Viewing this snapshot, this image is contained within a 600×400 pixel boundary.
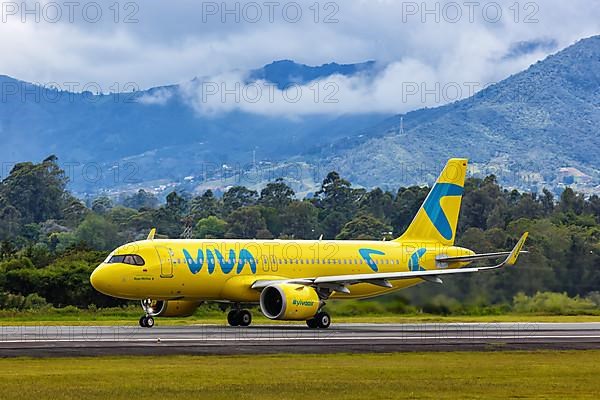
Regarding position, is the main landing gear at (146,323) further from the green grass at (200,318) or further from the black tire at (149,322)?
the green grass at (200,318)

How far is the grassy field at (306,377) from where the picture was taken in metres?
25.6

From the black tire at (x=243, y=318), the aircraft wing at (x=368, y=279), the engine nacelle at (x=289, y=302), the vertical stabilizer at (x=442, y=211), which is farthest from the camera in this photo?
the vertical stabilizer at (x=442, y=211)

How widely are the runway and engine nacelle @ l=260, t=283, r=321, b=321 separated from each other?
68 cm

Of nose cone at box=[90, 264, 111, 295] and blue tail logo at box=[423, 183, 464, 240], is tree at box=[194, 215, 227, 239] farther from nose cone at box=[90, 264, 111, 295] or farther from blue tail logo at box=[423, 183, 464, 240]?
nose cone at box=[90, 264, 111, 295]

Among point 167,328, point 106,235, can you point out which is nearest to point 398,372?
point 167,328

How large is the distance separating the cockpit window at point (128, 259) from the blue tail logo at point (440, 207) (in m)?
17.9

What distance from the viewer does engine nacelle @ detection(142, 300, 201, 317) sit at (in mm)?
54531

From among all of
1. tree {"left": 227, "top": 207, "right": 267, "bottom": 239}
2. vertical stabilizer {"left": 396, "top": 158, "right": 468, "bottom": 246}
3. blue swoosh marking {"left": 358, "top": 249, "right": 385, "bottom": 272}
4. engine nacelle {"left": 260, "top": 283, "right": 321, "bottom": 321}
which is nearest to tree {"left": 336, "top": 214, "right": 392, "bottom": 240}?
tree {"left": 227, "top": 207, "right": 267, "bottom": 239}

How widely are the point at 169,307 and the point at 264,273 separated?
15.2ft

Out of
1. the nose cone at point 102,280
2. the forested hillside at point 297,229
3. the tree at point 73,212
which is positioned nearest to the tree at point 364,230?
the forested hillside at point 297,229

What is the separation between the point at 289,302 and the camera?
50.4m

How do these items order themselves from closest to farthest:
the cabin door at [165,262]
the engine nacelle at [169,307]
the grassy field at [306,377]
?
1. the grassy field at [306,377]
2. the cabin door at [165,262]
3. the engine nacelle at [169,307]

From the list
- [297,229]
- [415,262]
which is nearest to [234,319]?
[415,262]

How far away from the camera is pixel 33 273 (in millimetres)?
69438
